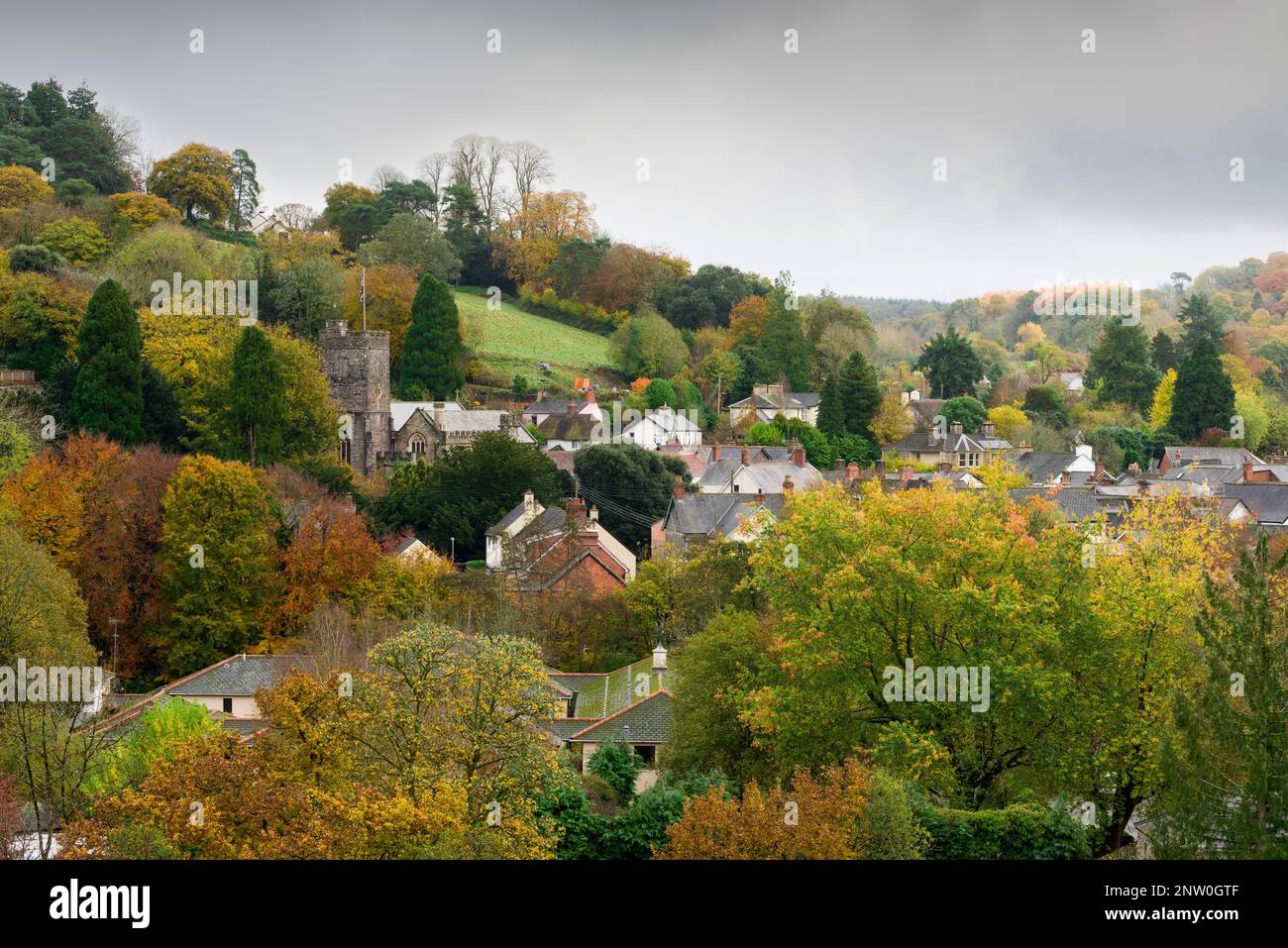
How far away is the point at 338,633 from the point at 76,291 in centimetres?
2837

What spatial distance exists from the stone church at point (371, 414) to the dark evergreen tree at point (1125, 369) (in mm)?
45554

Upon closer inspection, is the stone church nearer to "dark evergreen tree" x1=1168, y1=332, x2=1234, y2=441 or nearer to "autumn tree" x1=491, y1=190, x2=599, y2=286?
"autumn tree" x1=491, y1=190, x2=599, y2=286

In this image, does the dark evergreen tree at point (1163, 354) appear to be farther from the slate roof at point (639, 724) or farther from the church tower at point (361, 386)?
the slate roof at point (639, 724)

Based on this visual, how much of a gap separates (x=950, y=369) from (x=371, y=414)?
4471 centimetres

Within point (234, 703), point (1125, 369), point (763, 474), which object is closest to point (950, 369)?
point (1125, 369)

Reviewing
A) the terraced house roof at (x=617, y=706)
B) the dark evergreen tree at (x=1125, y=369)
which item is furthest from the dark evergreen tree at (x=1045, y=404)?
the terraced house roof at (x=617, y=706)

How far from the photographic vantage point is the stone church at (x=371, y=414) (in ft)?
207

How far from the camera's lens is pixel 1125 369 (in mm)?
92562

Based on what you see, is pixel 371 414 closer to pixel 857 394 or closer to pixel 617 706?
pixel 857 394

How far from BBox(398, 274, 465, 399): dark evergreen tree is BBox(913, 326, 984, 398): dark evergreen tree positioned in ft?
122

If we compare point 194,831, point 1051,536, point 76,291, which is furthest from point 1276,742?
point 76,291

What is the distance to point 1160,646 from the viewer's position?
24500mm
